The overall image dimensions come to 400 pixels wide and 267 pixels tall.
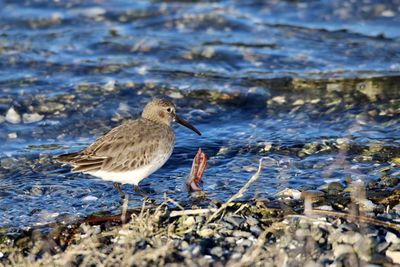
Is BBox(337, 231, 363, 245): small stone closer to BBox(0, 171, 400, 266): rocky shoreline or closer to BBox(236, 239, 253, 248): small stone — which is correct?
BBox(0, 171, 400, 266): rocky shoreline

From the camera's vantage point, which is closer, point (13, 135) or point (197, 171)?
point (197, 171)

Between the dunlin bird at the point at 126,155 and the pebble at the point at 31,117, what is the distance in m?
2.84

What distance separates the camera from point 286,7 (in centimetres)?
1485

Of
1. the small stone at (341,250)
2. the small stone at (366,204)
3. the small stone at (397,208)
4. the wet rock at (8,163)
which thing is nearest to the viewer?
the small stone at (341,250)

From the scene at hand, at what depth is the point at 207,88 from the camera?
11.7 meters

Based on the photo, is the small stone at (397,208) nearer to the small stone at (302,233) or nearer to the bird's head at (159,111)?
the small stone at (302,233)

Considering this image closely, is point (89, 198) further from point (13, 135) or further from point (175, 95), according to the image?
point (175, 95)

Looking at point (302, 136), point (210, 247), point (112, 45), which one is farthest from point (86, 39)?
point (210, 247)

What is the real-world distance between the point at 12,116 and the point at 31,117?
262 mm

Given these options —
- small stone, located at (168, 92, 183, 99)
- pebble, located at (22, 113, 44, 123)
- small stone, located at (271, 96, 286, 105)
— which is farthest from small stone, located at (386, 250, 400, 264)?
pebble, located at (22, 113, 44, 123)

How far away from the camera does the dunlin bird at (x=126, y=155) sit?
7680 millimetres

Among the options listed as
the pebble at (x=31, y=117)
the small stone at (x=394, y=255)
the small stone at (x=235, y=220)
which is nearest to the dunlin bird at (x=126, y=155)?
the small stone at (x=235, y=220)

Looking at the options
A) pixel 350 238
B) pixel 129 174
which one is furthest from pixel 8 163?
pixel 350 238

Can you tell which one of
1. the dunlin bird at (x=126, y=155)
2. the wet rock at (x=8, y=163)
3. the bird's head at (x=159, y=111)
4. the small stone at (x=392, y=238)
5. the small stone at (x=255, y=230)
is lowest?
the wet rock at (x=8, y=163)
